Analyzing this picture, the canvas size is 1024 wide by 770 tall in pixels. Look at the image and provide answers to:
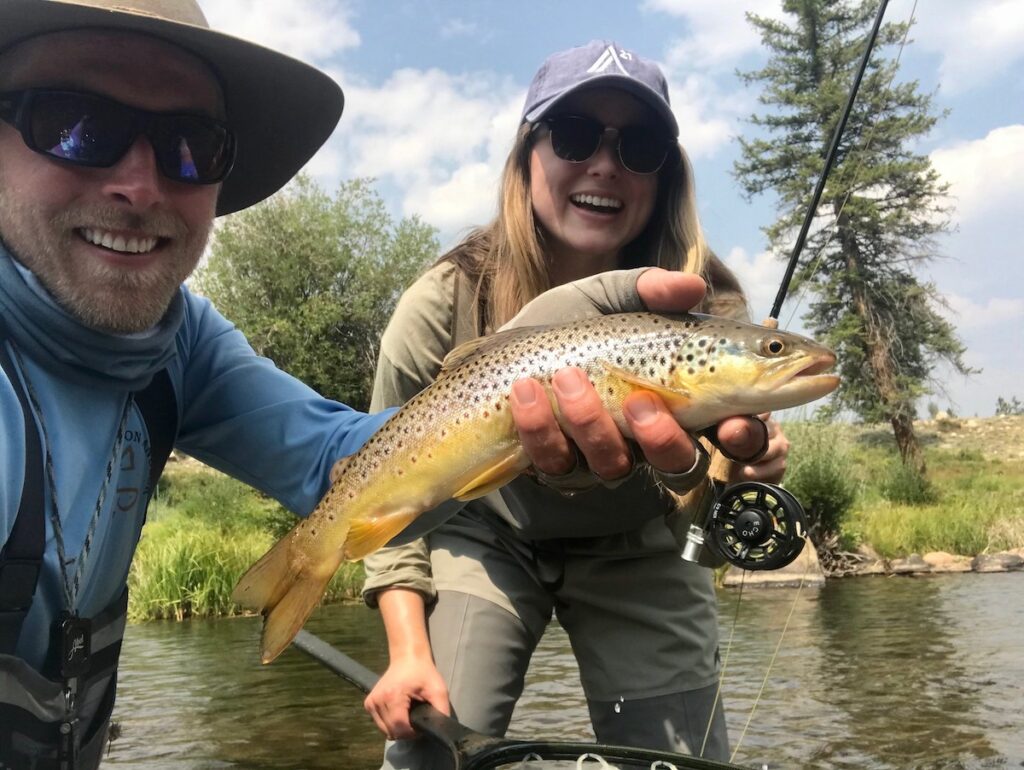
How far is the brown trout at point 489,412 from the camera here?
7.47ft

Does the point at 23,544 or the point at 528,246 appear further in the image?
the point at 528,246

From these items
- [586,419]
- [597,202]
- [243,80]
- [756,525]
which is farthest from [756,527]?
[243,80]

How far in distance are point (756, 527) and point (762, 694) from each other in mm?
5588

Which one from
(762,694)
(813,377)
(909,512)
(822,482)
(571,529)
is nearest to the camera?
(813,377)

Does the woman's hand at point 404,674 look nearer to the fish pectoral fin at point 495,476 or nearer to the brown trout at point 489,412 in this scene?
the brown trout at point 489,412

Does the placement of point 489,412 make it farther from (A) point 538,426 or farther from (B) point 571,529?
(B) point 571,529

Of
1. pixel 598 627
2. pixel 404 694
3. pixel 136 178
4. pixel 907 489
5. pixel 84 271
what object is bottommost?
pixel 404 694

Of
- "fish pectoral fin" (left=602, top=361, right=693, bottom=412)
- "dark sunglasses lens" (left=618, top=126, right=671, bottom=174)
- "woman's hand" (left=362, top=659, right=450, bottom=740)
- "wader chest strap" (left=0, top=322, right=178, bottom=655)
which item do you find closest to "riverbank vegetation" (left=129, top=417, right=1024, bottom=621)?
"woman's hand" (left=362, top=659, right=450, bottom=740)

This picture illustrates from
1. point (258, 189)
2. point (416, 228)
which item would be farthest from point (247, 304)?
point (258, 189)

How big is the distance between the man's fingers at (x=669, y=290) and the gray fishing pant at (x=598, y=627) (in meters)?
1.09

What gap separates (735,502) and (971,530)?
15.6m

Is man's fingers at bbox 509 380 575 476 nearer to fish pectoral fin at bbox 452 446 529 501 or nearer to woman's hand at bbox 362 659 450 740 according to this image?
fish pectoral fin at bbox 452 446 529 501

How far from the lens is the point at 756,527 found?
9.20 ft

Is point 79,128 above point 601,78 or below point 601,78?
below
